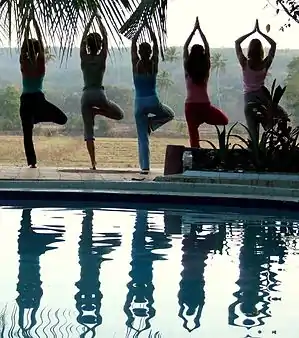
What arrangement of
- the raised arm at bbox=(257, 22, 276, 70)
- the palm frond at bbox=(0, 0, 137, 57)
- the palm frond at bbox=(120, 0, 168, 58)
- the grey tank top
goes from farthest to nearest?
1. the raised arm at bbox=(257, 22, 276, 70)
2. the grey tank top
3. the palm frond at bbox=(120, 0, 168, 58)
4. the palm frond at bbox=(0, 0, 137, 57)

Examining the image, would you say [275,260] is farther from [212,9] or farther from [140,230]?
[212,9]

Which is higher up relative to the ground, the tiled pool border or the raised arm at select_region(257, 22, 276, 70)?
the raised arm at select_region(257, 22, 276, 70)

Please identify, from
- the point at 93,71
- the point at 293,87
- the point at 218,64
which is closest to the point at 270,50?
the point at 293,87

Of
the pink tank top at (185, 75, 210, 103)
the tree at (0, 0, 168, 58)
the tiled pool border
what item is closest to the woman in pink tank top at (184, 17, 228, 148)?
the pink tank top at (185, 75, 210, 103)

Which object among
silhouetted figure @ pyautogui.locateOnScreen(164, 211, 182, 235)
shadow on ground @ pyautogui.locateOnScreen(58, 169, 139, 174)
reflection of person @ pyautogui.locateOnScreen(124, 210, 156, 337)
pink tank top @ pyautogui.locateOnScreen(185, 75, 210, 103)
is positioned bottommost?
silhouetted figure @ pyautogui.locateOnScreen(164, 211, 182, 235)

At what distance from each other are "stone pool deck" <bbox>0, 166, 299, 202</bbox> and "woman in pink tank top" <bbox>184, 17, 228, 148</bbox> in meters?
0.98

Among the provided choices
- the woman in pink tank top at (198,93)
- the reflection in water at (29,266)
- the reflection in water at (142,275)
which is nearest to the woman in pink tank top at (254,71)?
the woman in pink tank top at (198,93)

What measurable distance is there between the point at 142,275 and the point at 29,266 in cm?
80

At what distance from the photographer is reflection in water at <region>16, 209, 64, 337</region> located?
13.0 ft

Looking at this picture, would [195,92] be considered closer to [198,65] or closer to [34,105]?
[198,65]

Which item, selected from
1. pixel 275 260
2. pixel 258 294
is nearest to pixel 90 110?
pixel 275 260

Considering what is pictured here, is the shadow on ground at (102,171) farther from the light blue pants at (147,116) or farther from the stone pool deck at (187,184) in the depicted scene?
the stone pool deck at (187,184)

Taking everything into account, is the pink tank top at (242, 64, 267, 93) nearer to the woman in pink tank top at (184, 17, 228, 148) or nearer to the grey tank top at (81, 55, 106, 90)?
the woman in pink tank top at (184, 17, 228, 148)

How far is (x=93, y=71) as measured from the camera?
927cm
